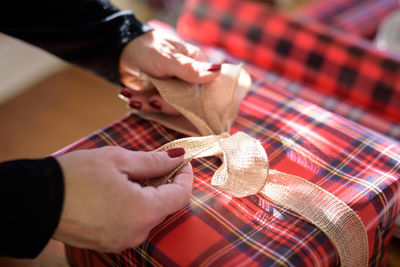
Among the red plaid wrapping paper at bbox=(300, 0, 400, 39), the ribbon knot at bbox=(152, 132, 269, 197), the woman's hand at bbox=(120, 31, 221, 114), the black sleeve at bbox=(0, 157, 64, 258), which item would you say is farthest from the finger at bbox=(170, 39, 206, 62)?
the red plaid wrapping paper at bbox=(300, 0, 400, 39)

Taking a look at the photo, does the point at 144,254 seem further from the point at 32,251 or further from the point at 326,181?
the point at 326,181

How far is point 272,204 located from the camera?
0.45 meters

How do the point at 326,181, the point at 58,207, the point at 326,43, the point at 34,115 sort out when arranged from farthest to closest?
Answer: the point at 34,115, the point at 326,43, the point at 326,181, the point at 58,207

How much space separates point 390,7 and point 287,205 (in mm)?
908

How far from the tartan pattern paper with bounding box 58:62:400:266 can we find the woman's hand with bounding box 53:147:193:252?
0.04 m

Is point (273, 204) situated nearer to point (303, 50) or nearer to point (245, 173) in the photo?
point (245, 173)

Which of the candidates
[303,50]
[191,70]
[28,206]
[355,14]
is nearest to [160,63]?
[191,70]

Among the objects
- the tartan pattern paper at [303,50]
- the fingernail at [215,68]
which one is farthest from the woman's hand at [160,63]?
the tartan pattern paper at [303,50]

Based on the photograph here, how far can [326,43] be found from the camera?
81cm

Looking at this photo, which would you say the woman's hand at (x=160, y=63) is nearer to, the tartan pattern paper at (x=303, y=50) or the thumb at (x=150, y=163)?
the thumb at (x=150, y=163)

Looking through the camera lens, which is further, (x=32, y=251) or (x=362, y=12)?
(x=362, y=12)

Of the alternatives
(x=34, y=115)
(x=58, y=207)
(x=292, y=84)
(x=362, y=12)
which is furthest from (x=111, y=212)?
(x=362, y=12)

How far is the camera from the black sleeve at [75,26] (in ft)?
1.90

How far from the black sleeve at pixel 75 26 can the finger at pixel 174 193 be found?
0.24m
